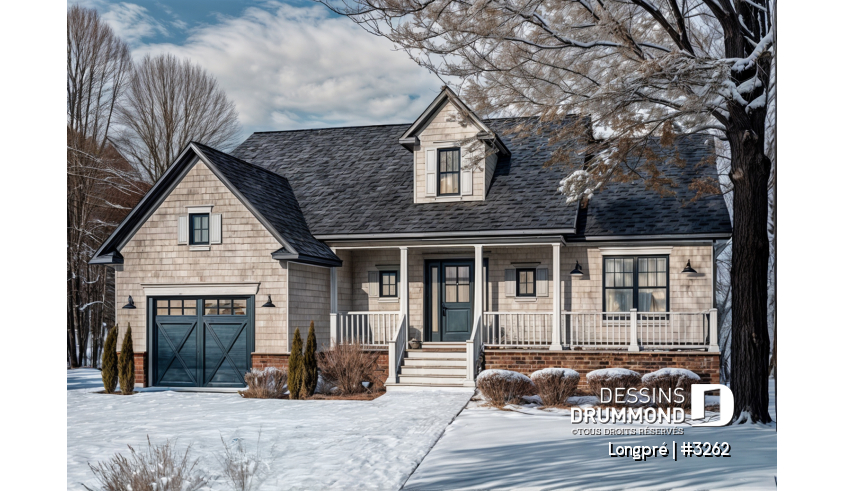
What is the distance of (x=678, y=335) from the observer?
44.2 feet

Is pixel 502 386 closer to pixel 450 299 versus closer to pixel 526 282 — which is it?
pixel 526 282

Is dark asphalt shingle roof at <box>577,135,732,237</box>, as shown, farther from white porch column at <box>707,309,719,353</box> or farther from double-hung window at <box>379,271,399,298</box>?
double-hung window at <box>379,271,399,298</box>

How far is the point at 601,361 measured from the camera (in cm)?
1336

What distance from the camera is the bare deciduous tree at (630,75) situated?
10039 millimetres

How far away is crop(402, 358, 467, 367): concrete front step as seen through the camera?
14.0 metres

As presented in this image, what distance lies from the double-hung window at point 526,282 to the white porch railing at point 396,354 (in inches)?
105

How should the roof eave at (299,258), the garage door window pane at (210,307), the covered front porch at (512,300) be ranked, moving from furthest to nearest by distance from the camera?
the garage door window pane at (210,307) < the covered front porch at (512,300) < the roof eave at (299,258)

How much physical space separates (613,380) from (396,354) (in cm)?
413

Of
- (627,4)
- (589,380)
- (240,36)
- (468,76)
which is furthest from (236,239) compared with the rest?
(627,4)

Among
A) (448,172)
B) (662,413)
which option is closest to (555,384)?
(662,413)

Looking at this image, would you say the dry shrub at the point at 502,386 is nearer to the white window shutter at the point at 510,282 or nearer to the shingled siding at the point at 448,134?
the white window shutter at the point at 510,282

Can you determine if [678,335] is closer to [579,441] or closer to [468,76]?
[579,441]

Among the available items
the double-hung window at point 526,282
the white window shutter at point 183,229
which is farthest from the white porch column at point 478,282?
the white window shutter at point 183,229

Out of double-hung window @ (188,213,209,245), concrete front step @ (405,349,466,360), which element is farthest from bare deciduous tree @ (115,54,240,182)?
concrete front step @ (405,349,466,360)
